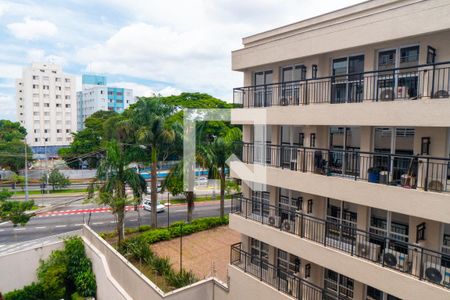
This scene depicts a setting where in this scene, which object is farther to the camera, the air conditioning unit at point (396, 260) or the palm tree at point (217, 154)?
the palm tree at point (217, 154)

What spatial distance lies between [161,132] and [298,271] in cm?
1230

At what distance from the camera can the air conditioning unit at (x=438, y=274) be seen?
6.52 metres

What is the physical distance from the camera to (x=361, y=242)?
8125mm

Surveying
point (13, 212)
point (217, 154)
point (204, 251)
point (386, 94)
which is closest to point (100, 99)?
point (13, 212)

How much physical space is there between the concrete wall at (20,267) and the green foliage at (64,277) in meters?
0.47

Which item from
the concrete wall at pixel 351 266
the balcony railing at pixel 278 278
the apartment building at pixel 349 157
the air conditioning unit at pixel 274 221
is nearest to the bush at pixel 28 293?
the balcony railing at pixel 278 278

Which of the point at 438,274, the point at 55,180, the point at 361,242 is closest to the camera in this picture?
the point at 438,274

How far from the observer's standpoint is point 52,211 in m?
29.7

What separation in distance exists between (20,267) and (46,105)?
198 feet

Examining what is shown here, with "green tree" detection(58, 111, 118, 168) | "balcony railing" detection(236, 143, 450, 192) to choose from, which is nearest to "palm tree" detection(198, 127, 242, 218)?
"balcony railing" detection(236, 143, 450, 192)

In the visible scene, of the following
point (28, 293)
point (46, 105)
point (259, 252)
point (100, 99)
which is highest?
point (100, 99)

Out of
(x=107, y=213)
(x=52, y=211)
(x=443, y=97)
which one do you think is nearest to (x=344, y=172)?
(x=443, y=97)

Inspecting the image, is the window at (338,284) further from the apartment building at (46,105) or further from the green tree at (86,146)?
the apartment building at (46,105)

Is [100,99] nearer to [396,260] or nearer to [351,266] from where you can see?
[351,266]
